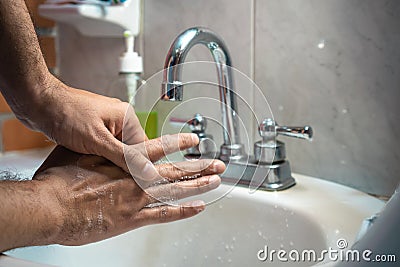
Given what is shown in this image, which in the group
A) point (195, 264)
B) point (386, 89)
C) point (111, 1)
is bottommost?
point (195, 264)

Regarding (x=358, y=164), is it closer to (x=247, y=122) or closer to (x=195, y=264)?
(x=247, y=122)

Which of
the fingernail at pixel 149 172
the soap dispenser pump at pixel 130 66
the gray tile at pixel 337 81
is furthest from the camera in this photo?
the soap dispenser pump at pixel 130 66

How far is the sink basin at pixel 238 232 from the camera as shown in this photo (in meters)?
0.67

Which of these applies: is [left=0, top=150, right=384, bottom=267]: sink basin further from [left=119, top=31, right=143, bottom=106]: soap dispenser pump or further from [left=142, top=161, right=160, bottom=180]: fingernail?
[left=119, top=31, right=143, bottom=106]: soap dispenser pump

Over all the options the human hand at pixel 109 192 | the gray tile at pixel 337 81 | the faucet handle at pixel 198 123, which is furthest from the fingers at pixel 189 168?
the gray tile at pixel 337 81

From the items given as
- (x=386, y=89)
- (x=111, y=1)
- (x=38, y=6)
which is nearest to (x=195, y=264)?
(x=386, y=89)

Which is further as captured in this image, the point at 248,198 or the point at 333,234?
the point at 248,198

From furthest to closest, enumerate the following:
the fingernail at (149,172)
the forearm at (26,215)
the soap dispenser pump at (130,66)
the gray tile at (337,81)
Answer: the soap dispenser pump at (130,66) < the gray tile at (337,81) < the fingernail at (149,172) < the forearm at (26,215)

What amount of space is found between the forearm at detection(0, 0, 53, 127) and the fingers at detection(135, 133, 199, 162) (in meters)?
0.14

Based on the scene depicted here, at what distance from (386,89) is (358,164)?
12 centimetres

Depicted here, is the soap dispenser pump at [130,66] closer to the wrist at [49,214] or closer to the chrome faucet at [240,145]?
the chrome faucet at [240,145]

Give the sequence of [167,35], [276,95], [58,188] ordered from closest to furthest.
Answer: [58,188] < [276,95] < [167,35]

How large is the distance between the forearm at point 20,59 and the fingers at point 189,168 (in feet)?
0.58

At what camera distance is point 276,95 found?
0.84 metres
